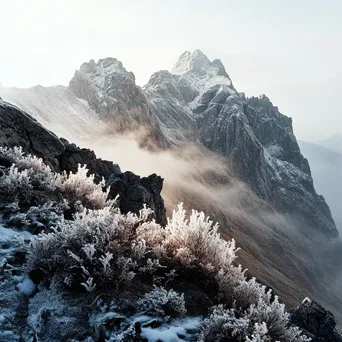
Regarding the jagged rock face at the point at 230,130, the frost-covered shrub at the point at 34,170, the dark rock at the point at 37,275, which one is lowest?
the dark rock at the point at 37,275

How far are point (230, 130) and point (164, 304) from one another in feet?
461

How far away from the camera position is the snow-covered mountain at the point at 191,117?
296 ft

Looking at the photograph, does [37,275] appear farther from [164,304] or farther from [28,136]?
[28,136]

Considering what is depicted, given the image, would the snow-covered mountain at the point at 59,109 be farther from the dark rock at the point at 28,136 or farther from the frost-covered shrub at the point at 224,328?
the frost-covered shrub at the point at 224,328

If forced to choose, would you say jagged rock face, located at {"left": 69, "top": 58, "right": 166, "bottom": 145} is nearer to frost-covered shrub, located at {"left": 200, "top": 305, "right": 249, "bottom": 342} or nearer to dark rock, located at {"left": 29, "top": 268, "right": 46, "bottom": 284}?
dark rock, located at {"left": 29, "top": 268, "right": 46, "bottom": 284}

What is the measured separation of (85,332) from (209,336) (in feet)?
4.55

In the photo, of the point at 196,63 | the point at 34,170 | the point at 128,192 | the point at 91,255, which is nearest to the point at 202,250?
the point at 91,255

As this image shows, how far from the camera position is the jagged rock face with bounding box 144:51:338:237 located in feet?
453

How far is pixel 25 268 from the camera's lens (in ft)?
16.5

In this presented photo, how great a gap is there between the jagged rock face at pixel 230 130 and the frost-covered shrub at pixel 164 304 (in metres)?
115

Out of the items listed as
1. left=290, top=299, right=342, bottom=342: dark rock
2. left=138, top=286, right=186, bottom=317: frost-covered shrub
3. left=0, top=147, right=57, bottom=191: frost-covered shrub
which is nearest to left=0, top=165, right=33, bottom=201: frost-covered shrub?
left=0, top=147, right=57, bottom=191: frost-covered shrub

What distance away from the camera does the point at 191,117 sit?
143750 millimetres

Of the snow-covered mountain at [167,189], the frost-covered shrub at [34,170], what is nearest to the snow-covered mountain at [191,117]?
the snow-covered mountain at [167,189]

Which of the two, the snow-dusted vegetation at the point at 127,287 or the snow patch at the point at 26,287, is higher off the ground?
the snow-dusted vegetation at the point at 127,287
